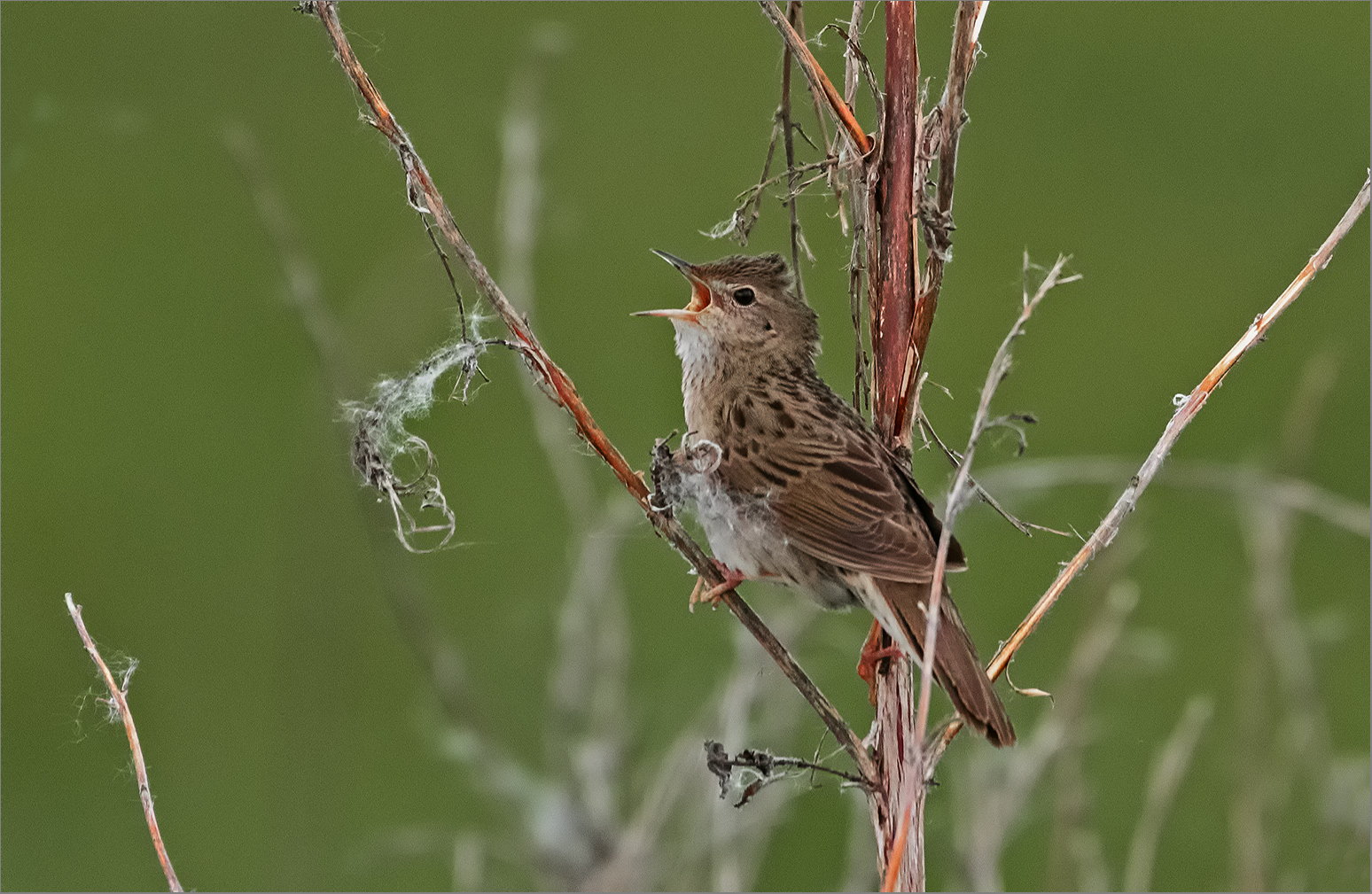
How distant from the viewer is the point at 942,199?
2.51 meters

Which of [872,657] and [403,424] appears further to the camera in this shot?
[872,657]

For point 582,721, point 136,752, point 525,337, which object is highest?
point 525,337

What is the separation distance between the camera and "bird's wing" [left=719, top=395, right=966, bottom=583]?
10.2 ft

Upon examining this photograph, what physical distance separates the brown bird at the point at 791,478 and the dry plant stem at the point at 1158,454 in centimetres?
16

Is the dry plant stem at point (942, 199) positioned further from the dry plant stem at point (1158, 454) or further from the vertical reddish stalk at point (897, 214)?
the dry plant stem at point (1158, 454)

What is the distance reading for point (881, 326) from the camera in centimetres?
260

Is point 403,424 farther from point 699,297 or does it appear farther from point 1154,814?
point 1154,814

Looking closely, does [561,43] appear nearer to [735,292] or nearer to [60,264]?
[735,292]

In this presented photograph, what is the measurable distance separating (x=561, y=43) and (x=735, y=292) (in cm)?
83

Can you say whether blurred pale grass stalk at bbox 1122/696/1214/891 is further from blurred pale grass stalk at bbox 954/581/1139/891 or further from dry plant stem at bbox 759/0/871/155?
dry plant stem at bbox 759/0/871/155

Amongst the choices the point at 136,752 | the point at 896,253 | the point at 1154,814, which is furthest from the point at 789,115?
the point at 1154,814

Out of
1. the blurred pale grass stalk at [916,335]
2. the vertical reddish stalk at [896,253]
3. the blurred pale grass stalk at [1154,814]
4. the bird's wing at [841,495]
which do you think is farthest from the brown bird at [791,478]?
the blurred pale grass stalk at [1154,814]

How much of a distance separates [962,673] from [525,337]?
96 cm

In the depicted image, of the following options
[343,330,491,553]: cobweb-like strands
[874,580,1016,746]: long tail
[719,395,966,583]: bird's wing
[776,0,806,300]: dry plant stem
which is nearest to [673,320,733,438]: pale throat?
[719,395,966,583]: bird's wing
